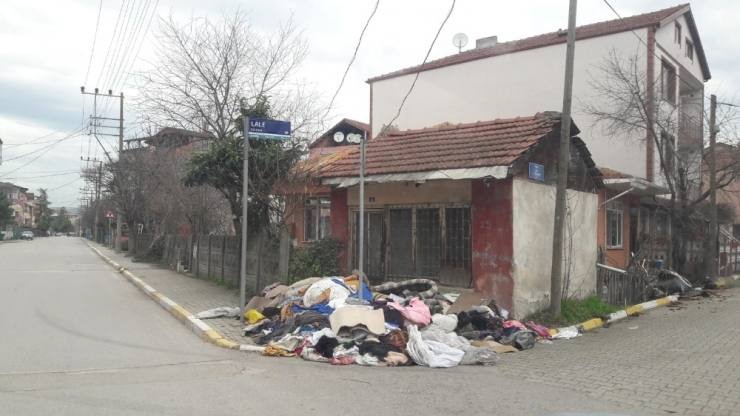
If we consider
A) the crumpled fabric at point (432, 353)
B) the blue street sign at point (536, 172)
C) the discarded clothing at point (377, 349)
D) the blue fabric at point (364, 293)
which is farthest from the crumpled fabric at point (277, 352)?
the blue street sign at point (536, 172)

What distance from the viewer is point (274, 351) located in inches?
314

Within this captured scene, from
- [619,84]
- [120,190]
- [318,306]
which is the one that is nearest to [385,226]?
[318,306]

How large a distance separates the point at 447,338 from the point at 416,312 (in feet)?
3.09

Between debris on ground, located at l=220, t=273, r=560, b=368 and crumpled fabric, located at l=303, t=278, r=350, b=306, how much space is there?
0.06 feet

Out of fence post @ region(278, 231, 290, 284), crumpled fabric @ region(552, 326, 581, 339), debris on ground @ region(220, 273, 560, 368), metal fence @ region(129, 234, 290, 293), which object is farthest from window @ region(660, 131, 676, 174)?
metal fence @ region(129, 234, 290, 293)

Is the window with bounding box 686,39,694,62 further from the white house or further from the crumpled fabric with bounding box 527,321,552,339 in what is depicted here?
the crumpled fabric with bounding box 527,321,552,339

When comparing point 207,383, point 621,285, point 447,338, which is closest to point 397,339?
point 447,338

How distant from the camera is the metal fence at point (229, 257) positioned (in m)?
12.7

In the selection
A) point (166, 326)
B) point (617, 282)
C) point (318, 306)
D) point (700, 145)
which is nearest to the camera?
point (318, 306)

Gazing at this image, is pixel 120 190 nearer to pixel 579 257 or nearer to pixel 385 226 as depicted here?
pixel 385 226

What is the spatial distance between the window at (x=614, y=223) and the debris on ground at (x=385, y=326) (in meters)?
8.86

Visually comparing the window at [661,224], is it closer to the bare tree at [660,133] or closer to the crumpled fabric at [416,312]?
the bare tree at [660,133]

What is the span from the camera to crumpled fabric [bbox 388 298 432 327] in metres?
8.88

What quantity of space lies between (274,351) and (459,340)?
270 centimetres
